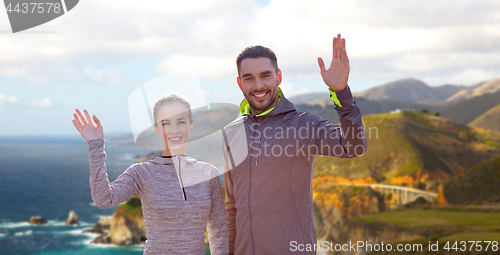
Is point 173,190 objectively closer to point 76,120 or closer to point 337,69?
point 76,120

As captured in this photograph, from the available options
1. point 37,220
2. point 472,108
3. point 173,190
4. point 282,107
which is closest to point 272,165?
point 282,107

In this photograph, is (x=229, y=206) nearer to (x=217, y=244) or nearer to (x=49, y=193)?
(x=217, y=244)

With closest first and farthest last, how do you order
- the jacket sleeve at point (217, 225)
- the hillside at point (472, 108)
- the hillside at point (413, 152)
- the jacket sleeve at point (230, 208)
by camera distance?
the jacket sleeve at point (217, 225)
the jacket sleeve at point (230, 208)
the hillside at point (413, 152)
the hillside at point (472, 108)

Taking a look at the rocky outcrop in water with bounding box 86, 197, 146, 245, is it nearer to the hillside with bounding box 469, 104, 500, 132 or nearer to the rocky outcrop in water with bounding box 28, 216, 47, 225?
the rocky outcrop in water with bounding box 28, 216, 47, 225

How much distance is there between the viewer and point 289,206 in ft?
15.0

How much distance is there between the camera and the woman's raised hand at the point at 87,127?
4.16 meters

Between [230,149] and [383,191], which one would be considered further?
[383,191]

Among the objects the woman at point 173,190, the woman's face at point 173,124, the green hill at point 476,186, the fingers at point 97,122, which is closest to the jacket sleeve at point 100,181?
the woman at point 173,190

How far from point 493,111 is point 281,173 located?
17523 centimetres

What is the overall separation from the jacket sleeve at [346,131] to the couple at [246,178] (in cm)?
2

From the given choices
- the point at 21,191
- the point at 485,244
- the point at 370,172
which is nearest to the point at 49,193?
the point at 21,191

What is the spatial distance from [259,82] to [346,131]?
1.19 metres

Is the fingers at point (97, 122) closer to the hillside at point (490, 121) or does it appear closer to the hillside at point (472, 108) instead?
the hillside at point (490, 121)

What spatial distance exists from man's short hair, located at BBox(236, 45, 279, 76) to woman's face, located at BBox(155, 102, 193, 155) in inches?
34.1
